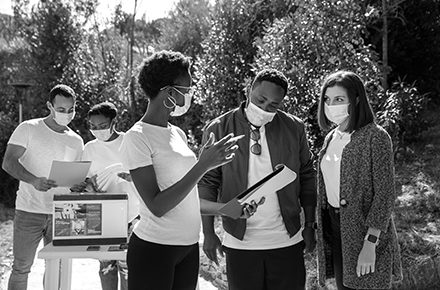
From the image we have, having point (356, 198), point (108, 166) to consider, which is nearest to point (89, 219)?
point (108, 166)

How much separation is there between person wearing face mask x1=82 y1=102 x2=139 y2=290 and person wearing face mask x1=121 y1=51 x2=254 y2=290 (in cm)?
110

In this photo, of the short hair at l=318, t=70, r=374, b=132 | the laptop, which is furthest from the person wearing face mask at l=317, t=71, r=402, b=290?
the laptop

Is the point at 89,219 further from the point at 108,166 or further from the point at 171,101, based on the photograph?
the point at 171,101

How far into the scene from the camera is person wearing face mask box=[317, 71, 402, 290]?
2.47m

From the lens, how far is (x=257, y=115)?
2764 mm

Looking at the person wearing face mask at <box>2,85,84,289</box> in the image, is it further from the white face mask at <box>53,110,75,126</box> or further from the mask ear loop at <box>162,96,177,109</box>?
the mask ear loop at <box>162,96,177,109</box>

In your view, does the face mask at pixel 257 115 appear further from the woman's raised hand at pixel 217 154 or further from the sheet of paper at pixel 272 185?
the woman's raised hand at pixel 217 154

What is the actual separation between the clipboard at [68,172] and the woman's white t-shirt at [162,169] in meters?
1.19

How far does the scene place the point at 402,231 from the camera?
4.91 meters

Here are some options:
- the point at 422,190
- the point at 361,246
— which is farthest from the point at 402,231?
the point at 361,246

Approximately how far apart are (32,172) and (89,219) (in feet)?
3.56

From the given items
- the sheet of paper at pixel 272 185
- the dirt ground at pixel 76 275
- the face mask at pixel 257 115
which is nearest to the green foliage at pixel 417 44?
the dirt ground at pixel 76 275

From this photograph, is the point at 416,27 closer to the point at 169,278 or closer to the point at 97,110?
the point at 97,110

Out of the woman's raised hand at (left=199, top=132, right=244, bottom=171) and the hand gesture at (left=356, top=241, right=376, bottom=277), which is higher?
the woman's raised hand at (left=199, top=132, right=244, bottom=171)
